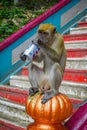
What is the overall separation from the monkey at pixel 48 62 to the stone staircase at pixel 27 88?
1349mm

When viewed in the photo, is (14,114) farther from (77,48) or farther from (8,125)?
(77,48)

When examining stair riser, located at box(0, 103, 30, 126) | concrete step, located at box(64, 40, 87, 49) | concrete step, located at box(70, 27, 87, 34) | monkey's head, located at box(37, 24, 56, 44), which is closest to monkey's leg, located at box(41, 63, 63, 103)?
monkey's head, located at box(37, 24, 56, 44)

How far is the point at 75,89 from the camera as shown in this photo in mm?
4137

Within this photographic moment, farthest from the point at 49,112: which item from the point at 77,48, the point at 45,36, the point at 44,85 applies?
the point at 77,48

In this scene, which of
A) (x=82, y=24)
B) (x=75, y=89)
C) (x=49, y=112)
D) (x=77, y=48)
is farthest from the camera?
(x=82, y=24)

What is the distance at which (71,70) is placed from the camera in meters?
4.65

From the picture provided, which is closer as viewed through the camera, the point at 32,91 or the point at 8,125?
the point at 32,91

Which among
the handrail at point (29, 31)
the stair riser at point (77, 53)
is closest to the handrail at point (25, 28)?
the handrail at point (29, 31)

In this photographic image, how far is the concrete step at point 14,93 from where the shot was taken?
4.68 meters

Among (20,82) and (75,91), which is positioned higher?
(75,91)

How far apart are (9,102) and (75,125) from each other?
7.56ft

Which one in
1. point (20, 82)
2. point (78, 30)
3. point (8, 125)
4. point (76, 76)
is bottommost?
point (8, 125)

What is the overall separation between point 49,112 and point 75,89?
1.86 metres

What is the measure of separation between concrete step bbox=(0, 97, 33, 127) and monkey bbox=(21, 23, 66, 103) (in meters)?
1.51
